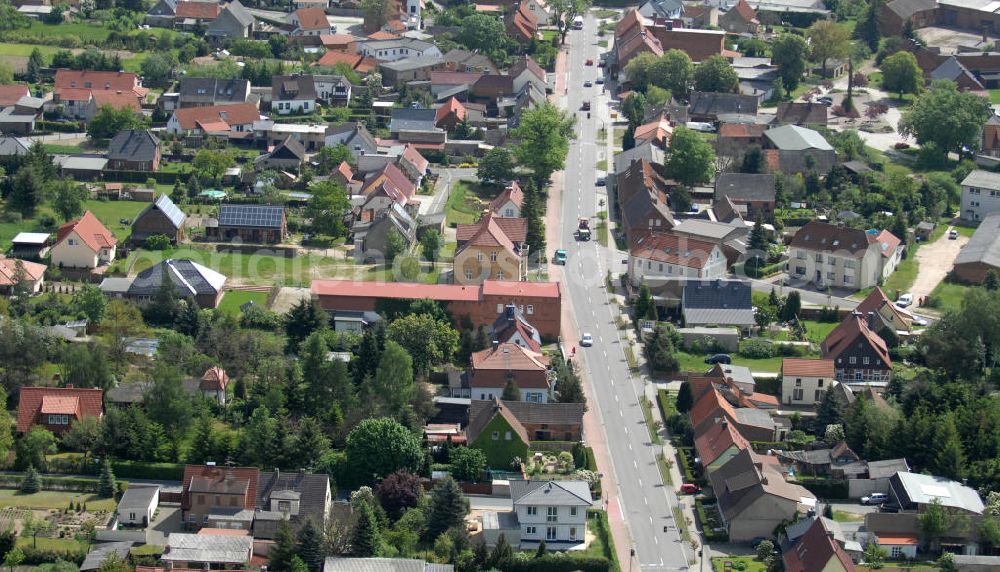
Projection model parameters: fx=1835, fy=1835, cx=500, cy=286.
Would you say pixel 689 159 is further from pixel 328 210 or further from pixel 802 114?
pixel 328 210

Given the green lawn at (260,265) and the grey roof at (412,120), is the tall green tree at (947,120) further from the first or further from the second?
the green lawn at (260,265)

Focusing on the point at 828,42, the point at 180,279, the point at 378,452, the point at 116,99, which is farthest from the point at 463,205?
the point at 828,42

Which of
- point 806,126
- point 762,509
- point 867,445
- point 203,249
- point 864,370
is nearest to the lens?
point 762,509

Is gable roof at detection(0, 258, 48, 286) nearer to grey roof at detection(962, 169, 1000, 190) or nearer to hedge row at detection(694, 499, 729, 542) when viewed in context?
hedge row at detection(694, 499, 729, 542)

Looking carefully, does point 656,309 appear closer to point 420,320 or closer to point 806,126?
point 420,320

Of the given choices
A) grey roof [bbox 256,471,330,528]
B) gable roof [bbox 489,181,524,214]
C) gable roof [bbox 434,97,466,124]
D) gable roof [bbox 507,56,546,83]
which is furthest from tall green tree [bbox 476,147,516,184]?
grey roof [bbox 256,471,330,528]

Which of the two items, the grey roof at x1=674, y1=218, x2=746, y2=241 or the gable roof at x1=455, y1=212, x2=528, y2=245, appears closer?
the gable roof at x1=455, y1=212, x2=528, y2=245

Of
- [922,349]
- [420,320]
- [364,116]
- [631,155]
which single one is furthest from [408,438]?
[364,116]
